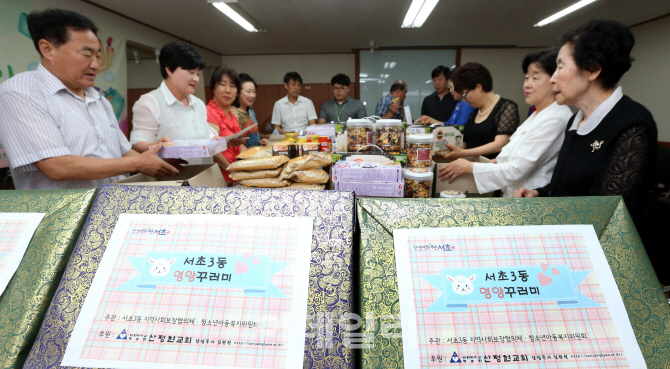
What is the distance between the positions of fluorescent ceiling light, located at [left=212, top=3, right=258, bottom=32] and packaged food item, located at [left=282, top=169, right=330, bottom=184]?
376 cm

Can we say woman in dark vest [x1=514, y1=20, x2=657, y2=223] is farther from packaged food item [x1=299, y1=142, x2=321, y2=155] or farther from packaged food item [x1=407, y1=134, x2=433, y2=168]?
packaged food item [x1=299, y1=142, x2=321, y2=155]

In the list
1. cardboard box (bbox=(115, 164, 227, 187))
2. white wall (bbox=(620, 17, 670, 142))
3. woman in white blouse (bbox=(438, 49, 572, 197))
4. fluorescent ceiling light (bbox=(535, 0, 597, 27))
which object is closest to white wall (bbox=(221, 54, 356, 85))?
fluorescent ceiling light (bbox=(535, 0, 597, 27))

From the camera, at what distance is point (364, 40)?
663cm

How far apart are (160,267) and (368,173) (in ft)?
2.41

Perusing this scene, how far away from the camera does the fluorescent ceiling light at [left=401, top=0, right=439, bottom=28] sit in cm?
406

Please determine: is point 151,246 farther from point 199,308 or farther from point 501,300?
point 501,300

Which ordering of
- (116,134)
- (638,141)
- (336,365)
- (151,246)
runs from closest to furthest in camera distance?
1. (336,365)
2. (151,246)
3. (638,141)
4. (116,134)

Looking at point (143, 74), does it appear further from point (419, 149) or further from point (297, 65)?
point (419, 149)

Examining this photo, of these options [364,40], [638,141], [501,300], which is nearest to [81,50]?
[501,300]

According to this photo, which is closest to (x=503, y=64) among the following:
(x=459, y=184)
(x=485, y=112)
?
(x=485, y=112)

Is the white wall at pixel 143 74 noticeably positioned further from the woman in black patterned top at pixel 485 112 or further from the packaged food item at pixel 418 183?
the packaged food item at pixel 418 183

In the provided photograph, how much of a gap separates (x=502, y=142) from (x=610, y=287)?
5.24ft

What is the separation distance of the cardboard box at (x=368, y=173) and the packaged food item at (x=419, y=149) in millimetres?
125

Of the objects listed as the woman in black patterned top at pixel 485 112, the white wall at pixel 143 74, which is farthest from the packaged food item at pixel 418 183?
the white wall at pixel 143 74
